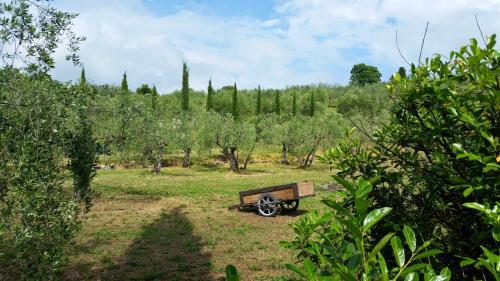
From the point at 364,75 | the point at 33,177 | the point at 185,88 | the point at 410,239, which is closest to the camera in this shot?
the point at 410,239

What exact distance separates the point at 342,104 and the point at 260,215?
61.1m

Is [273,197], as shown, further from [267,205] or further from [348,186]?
[348,186]

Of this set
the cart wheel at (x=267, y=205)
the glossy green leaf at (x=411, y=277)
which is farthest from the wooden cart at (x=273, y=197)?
the glossy green leaf at (x=411, y=277)

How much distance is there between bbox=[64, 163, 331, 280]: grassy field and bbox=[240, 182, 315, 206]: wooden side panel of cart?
592 mm

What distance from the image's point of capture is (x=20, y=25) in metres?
5.30

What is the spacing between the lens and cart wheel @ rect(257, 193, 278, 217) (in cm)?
1495

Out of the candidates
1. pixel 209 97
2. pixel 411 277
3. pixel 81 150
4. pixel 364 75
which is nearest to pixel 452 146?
pixel 411 277

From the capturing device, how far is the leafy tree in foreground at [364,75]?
108 metres

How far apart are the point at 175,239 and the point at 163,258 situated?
1891 millimetres

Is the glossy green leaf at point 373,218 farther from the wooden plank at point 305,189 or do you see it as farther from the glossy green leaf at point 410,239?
the wooden plank at point 305,189

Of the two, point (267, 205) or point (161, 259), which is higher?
point (267, 205)

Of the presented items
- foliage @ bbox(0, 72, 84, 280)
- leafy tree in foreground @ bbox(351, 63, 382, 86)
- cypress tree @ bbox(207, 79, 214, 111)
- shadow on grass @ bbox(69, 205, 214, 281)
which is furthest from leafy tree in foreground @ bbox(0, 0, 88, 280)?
leafy tree in foreground @ bbox(351, 63, 382, 86)

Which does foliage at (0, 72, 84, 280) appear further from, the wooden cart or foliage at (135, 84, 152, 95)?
foliage at (135, 84, 152, 95)

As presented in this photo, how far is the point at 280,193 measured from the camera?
15039mm
